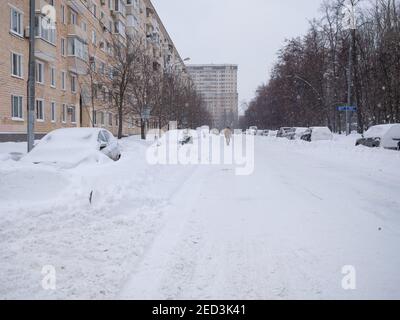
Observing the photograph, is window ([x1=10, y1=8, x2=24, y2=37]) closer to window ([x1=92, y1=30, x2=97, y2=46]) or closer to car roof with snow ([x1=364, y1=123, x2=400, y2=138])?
window ([x1=92, y1=30, x2=97, y2=46])

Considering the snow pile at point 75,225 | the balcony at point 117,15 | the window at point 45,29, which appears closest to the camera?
the snow pile at point 75,225

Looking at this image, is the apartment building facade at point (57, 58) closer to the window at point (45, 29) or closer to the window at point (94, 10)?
the window at point (45, 29)

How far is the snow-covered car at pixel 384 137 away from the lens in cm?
2142

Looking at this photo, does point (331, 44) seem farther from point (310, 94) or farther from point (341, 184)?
point (341, 184)

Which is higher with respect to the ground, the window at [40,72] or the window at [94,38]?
the window at [94,38]

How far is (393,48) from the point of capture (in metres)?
33.4

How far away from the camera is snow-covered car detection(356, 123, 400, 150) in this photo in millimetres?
21422

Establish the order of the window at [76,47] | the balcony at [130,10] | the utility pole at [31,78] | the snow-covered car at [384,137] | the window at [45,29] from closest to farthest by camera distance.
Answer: the utility pole at [31,78], the snow-covered car at [384,137], the window at [45,29], the window at [76,47], the balcony at [130,10]

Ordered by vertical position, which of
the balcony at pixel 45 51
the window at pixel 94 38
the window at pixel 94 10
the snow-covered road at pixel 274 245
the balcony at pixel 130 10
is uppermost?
the balcony at pixel 130 10

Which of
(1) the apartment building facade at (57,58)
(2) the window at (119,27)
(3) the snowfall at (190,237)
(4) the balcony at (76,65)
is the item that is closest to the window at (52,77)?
(1) the apartment building facade at (57,58)

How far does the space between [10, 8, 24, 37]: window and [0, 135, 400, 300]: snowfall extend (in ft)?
64.1

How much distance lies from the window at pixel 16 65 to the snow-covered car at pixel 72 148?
47.1 ft

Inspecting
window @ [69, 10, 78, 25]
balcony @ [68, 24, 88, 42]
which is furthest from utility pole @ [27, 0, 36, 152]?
Result: window @ [69, 10, 78, 25]
